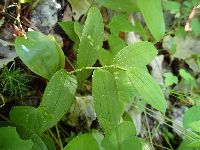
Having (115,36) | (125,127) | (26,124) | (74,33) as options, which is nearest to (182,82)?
(115,36)

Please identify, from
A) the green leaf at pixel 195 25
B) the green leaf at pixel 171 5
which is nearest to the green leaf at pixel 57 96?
the green leaf at pixel 171 5

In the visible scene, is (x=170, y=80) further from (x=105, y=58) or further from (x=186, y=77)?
(x=105, y=58)

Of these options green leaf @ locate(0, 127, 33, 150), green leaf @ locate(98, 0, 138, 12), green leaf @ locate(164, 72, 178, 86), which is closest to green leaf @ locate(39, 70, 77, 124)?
green leaf @ locate(0, 127, 33, 150)

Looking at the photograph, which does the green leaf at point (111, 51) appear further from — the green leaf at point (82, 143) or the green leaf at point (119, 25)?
the green leaf at point (82, 143)

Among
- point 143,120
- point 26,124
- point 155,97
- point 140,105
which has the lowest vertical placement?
point 143,120

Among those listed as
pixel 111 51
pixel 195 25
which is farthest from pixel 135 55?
pixel 195 25

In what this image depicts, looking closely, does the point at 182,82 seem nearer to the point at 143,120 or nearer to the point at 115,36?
the point at 143,120
